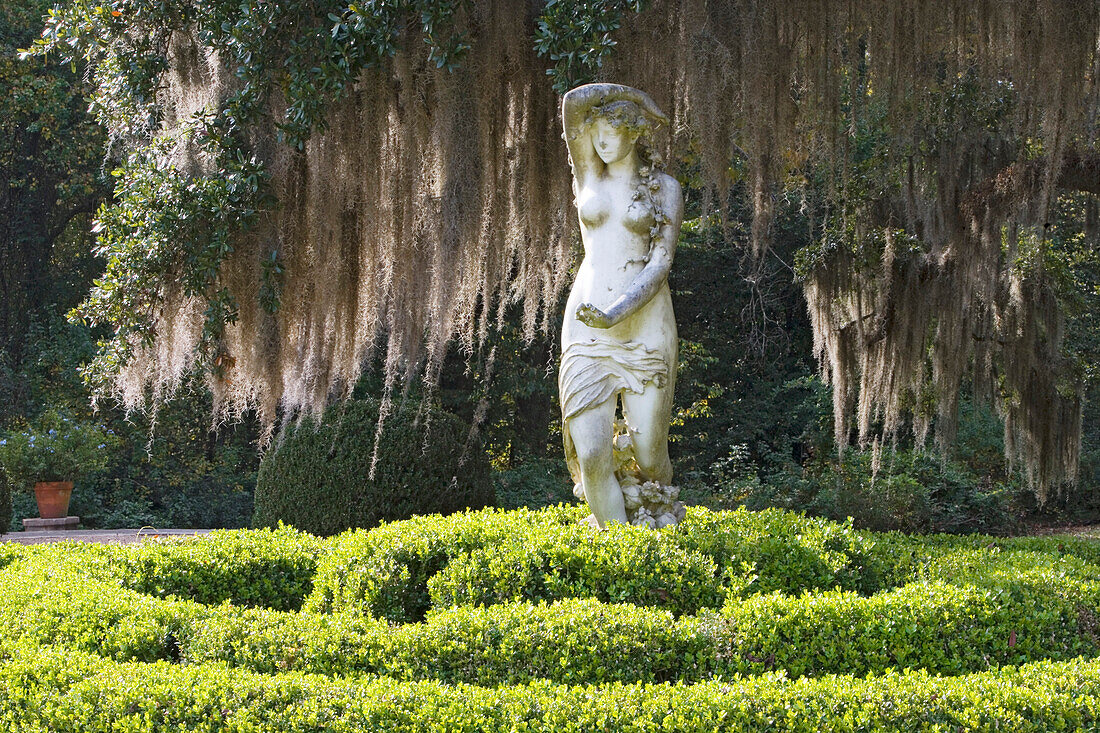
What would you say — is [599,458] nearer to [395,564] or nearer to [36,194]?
[395,564]

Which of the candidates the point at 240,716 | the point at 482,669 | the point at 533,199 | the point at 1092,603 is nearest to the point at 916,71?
the point at 533,199

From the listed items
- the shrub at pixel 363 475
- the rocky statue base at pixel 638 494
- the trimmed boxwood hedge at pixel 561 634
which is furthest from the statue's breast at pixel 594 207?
the shrub at pixel 363 475

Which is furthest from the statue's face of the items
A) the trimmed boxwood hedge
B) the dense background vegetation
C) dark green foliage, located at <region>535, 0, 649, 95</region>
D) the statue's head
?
the dense background vegetation

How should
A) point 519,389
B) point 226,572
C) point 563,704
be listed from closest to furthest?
point 563,704 < point 226,572 < point 519,389

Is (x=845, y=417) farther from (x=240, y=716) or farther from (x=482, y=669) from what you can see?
(x=240, y=716)

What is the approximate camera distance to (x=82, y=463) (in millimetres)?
11336

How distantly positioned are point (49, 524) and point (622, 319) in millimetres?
8822

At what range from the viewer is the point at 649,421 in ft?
14.8

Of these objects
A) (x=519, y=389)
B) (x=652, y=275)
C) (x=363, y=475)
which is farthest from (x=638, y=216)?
(x=519, y=389)

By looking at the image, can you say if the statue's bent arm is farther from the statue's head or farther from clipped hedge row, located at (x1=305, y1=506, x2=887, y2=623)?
clipped hedge row, located at (x1=305, y1=506, x2=887, y2=623)

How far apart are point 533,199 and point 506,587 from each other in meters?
2.22

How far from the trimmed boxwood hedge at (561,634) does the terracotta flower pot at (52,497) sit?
6.77 m

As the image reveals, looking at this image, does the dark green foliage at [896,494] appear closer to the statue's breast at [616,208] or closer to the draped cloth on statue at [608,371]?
the draped cloth on statue at [608,371]

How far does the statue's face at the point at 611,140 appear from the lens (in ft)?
14.8
